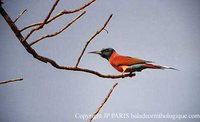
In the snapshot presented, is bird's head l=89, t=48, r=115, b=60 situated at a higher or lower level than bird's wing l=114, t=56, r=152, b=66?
higher

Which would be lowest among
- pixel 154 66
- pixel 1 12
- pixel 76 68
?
pixel 154 66

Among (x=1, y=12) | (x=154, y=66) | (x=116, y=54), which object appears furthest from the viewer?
(x=116, y=54)

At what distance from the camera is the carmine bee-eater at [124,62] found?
0.92 m

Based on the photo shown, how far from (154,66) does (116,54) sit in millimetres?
161

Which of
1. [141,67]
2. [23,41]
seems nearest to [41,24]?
[23,41]

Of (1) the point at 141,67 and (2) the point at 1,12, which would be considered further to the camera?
(1) the point at 141,67

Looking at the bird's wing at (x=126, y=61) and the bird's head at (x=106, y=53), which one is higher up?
the bird's head at (x=106, y=53)

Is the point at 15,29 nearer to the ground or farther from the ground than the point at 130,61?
farther from the ground

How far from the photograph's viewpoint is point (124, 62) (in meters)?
0.95

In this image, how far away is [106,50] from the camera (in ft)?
3.35

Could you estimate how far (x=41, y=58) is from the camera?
401 millimetres

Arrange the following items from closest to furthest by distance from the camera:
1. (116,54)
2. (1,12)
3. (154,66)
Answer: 1. (1,12)
2. (154,66)
3. (116,54)

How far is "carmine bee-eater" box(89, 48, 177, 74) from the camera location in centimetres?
92

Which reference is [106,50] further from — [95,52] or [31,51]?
[31,51]
